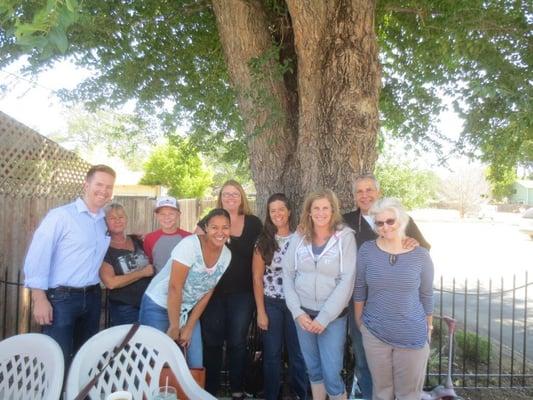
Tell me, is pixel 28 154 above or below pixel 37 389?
above

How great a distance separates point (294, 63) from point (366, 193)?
2.57 m


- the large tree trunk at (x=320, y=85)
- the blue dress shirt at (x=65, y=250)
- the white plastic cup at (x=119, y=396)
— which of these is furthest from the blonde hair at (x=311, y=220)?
the white plastic cup at (x=119, y=396)

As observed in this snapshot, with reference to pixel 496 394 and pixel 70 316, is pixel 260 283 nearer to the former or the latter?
pixel 70 316

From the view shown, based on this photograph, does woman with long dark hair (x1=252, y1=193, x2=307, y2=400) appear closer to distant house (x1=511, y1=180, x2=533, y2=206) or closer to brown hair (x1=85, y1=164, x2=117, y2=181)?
brown hair (x1=85, y1=164, x2=117, y2=181)

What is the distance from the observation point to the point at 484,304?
383 inches

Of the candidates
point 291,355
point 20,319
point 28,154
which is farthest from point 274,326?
point 28,154

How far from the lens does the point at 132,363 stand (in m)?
2.55

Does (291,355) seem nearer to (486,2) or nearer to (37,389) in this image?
(37,389)

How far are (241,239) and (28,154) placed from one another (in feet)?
16.2

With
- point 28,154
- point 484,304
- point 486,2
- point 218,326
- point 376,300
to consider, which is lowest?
point 484,304

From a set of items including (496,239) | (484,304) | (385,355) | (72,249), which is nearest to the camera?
(385,355)

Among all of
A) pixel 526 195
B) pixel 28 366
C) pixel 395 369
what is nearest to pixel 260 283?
pixel 395 369

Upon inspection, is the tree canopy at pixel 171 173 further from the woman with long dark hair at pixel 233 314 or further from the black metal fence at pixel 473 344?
the woman with long dark hair at pixel 233 314

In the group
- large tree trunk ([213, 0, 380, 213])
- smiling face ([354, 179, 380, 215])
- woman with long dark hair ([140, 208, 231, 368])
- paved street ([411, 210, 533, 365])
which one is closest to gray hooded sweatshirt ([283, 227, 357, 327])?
smiling face ([354, 179, 380, 215])
